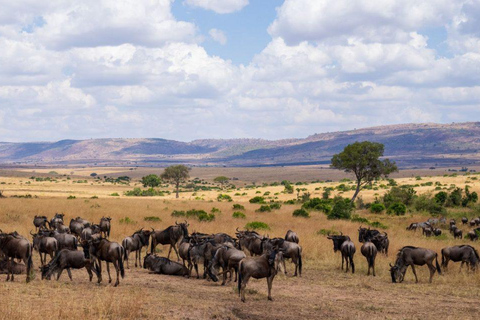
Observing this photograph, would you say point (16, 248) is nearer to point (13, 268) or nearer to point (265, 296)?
point (13, 268)

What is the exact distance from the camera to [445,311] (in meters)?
13.4

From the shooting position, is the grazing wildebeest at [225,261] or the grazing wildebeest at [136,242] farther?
the grazing wildebeest at [136,242]

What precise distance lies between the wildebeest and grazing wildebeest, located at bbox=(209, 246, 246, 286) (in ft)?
4.78

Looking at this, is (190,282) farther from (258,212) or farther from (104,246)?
(258,212)

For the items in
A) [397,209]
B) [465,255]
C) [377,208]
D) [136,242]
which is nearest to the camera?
[465,255]

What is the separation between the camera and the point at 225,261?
1616 centimetres

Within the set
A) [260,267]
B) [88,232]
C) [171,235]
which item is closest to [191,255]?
[171,235]

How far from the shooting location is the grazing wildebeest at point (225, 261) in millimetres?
15391

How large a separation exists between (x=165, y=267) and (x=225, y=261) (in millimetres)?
2816

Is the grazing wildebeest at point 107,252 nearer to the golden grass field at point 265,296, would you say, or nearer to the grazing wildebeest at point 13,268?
the golden grass field at point 265,296

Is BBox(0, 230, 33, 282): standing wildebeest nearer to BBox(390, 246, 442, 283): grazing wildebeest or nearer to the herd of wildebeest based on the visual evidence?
the herd of wildebeest

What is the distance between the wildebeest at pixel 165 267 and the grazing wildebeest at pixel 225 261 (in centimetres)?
146

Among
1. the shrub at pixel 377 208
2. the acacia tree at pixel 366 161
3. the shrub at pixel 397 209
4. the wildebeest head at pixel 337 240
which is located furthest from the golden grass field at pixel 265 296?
the acacia tree at pixel 366 161

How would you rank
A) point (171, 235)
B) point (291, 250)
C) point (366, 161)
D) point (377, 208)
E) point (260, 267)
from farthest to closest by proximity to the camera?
point (366, 161), point (377, 208), point (171, 235), point (291, 250), point (260, 267)
